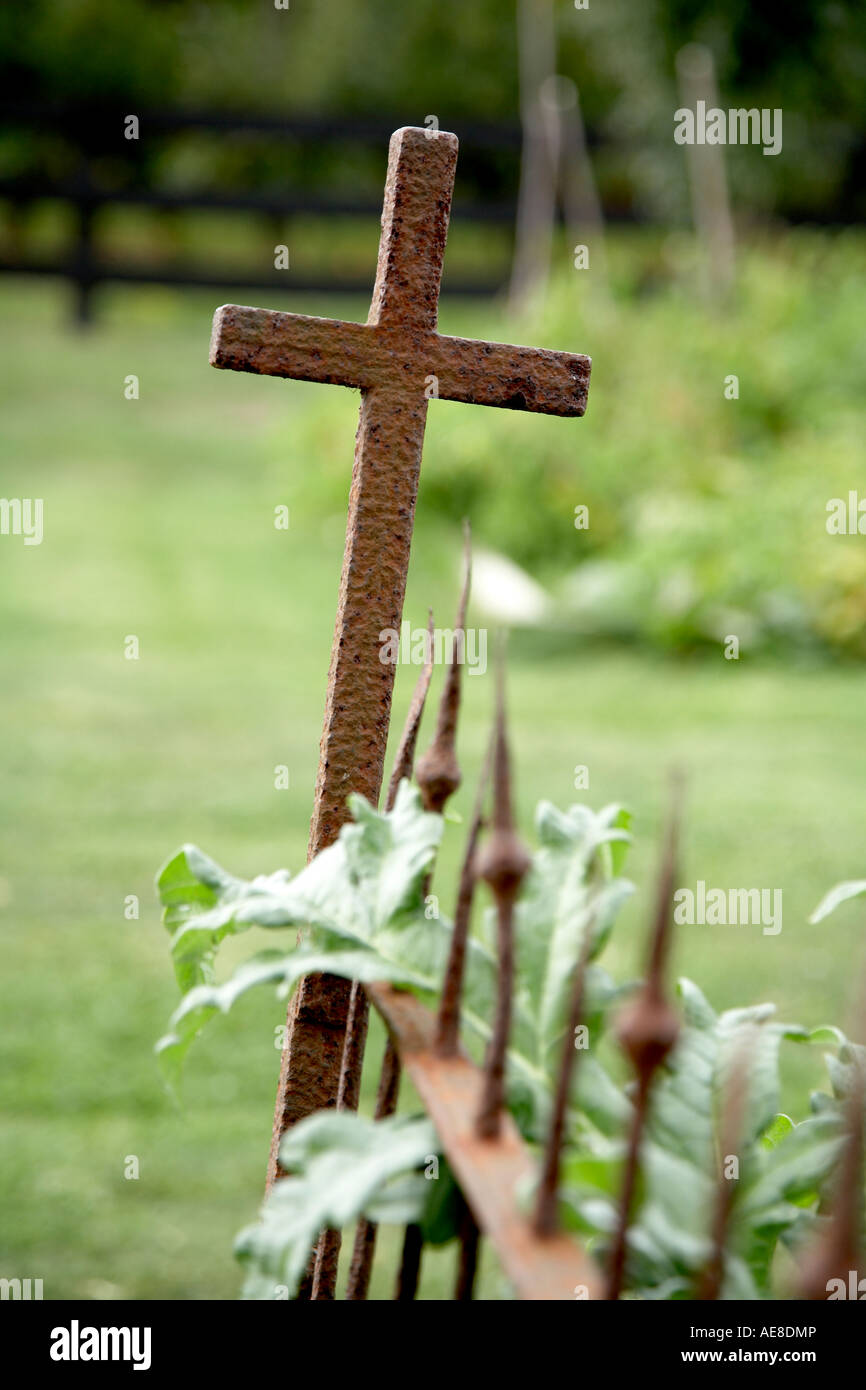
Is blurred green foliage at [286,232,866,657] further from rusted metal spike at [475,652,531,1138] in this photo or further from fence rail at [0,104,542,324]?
rusted metal spike at [475,652,531,1138]

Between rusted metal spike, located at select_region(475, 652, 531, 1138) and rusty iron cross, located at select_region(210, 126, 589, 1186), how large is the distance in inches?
18.2

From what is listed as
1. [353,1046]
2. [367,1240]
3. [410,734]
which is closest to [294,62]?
[410,734]

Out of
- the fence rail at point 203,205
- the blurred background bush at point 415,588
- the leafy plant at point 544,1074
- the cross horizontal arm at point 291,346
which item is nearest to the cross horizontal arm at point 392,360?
the cross horizontal arm at point 291,346

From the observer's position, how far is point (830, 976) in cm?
370

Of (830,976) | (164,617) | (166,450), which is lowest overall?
(830,976)

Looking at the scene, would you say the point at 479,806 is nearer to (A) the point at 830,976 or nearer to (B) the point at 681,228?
(A) the point at 830,976

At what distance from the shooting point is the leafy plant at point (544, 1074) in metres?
0.81

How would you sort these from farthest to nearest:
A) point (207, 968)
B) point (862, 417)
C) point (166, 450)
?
1. point (166, 450)
2. point (862, 417)
3. point (207, 968)

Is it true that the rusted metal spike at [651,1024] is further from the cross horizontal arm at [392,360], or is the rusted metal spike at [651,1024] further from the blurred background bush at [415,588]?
the blurred background bush at [415,588]

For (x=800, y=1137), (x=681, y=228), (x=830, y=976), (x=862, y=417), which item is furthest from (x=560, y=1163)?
(x=681, y=228)

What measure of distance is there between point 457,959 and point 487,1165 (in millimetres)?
148

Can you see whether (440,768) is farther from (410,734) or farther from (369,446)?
(369,446)
